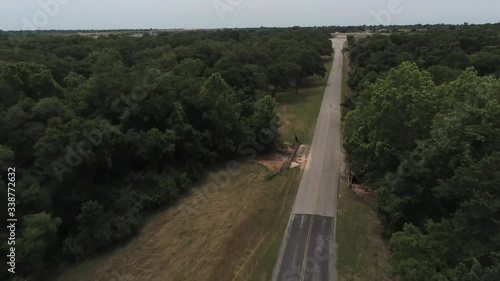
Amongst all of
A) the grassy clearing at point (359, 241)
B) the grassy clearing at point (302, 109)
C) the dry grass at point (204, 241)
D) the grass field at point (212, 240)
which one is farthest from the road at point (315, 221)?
the grassy clearing at point (302, 109)

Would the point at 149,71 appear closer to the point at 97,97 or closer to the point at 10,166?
the point at 97,97

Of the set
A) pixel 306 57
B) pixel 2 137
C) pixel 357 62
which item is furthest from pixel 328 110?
pixel 2 137

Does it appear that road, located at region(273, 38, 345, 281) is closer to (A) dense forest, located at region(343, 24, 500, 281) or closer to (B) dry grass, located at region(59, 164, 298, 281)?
(B) dry grass, located at region(59, 164, 298, 281)

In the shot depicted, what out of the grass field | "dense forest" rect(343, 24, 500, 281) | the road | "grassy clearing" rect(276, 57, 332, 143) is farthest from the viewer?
"grassy clearing" rect(276, 57, 332, 143)

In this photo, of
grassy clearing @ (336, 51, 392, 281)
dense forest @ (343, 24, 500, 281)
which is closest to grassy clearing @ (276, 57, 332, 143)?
dense forest @ (343, 24, 500, 281)

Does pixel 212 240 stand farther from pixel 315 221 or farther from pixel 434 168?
pixel 434 168

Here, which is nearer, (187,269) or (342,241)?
(187,269)

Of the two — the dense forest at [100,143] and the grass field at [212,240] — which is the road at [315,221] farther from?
the dense forest at [100,143]
